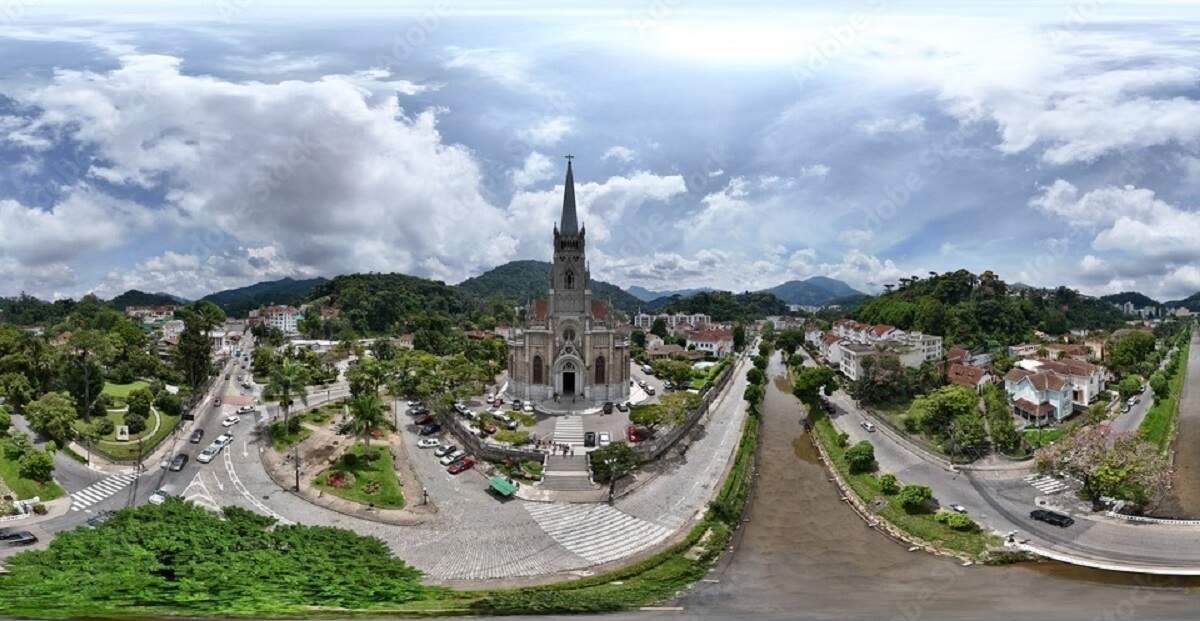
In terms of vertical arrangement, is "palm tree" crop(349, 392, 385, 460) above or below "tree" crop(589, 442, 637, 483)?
above

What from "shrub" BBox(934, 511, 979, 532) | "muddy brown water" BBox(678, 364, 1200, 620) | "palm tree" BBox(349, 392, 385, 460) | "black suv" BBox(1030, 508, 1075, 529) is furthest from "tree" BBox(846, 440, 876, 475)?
"palm tree" BBox(349, 392, 385, 460)

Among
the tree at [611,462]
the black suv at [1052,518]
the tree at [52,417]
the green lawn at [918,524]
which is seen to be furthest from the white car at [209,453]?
the black suv at [1052,518]

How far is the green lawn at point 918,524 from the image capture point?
83.6 feet

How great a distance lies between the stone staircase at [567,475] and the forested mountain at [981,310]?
5751 centimetres

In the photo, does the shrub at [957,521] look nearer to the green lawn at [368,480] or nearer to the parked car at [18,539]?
the green lawn at [368,480]

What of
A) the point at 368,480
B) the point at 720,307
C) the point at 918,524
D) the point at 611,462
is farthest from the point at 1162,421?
the point at 720,307

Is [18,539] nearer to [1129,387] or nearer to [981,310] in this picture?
[1129,387]

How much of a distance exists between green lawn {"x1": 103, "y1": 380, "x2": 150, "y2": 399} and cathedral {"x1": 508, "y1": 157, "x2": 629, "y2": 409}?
83.4 feet

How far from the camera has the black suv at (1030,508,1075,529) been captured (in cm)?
2638

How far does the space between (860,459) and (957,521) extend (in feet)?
25.1

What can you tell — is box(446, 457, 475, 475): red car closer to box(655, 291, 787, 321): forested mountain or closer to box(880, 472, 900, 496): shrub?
box(880, 472, 900, 496): shrub

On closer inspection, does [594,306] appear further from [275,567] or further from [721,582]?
[275,567]

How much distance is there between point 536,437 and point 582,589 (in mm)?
16674

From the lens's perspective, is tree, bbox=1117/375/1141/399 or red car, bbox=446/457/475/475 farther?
tree, bbox=1117/375/1141/399
